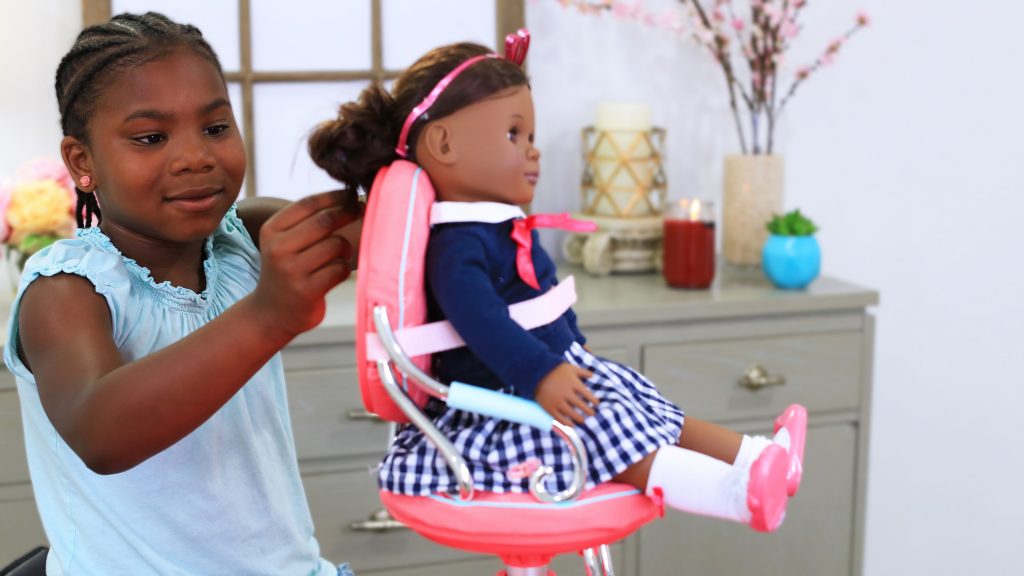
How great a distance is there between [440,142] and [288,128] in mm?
1186

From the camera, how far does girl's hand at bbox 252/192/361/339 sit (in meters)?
0.74

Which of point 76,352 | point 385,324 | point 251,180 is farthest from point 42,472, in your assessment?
point 251,180

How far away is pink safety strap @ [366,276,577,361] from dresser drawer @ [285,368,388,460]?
34.2 inches

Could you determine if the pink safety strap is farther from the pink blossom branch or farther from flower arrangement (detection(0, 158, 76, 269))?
the pink blossom branch

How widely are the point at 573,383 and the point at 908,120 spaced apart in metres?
1.76

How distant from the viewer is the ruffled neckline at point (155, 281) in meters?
0.89

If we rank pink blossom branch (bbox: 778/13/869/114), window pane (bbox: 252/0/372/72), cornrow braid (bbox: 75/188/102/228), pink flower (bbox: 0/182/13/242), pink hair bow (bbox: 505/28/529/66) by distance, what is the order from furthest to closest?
pink blossom branch (bbox: 778/13/869/114) → window pane (bbox: 252/0/372/72) → pink flower (bbox: 0/182/13/242) → cornrow braid (bbox: 75/188/102/228) → pink hair bow (bbox: 505/28/529/66)

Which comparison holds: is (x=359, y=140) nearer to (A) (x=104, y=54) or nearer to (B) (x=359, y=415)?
(A) (x=104, y=54)

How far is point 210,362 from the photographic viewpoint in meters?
0.74

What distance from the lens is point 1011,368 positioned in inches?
96.7

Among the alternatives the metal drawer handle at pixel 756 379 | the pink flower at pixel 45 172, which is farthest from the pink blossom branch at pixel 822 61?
the pink flower at pixel 45 172

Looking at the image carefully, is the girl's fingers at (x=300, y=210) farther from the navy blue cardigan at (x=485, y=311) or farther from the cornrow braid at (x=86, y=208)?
the cornrow braid at (x=86, y=208)

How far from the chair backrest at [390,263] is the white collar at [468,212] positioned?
0.03 metres

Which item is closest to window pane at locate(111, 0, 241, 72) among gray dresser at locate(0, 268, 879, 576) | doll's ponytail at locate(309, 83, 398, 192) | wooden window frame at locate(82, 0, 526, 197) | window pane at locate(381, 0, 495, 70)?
wooden window frame at locate(82, 0, 526, 197)
